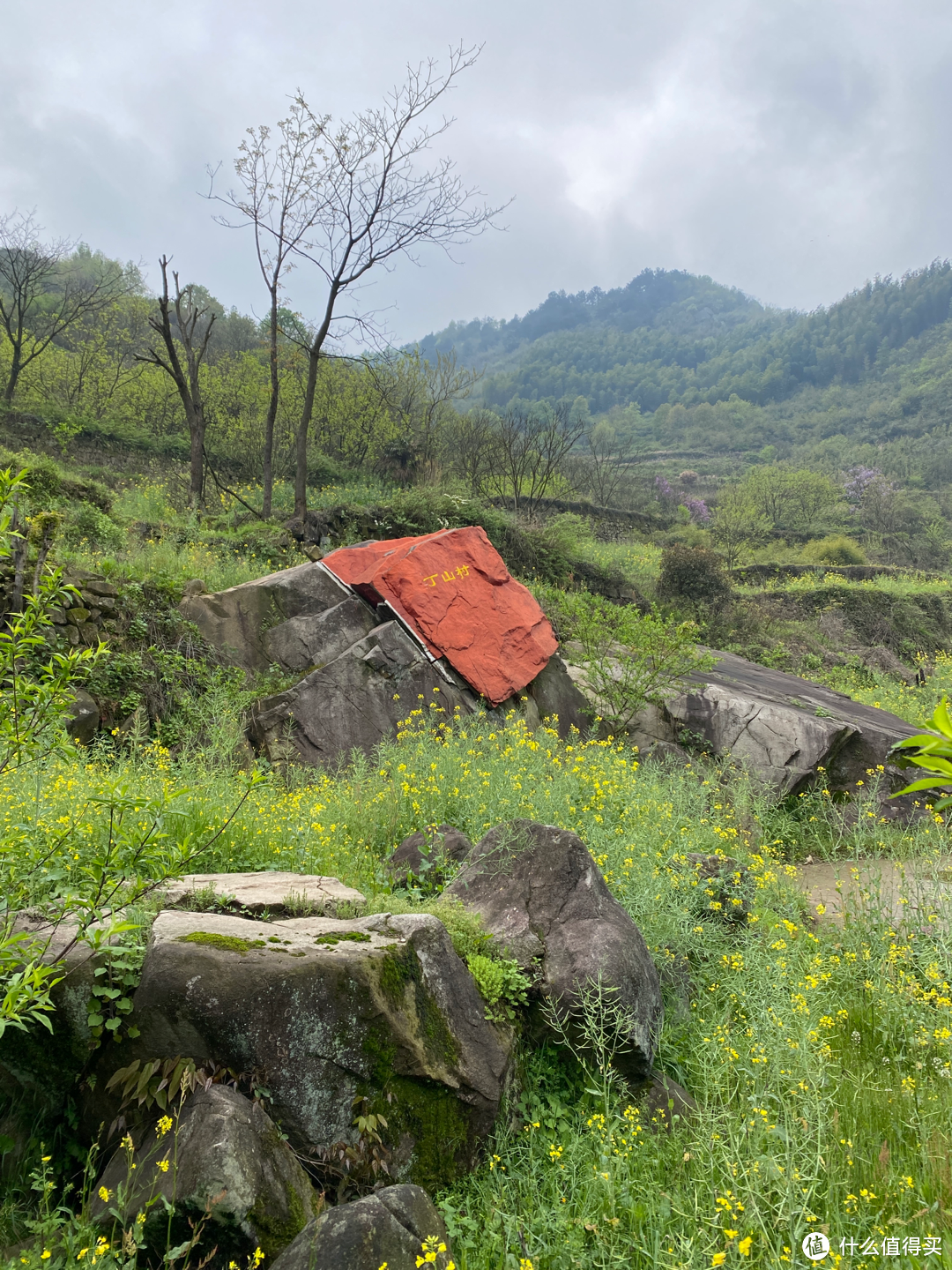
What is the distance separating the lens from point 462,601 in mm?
8688

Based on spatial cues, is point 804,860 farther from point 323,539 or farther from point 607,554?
point 607,554

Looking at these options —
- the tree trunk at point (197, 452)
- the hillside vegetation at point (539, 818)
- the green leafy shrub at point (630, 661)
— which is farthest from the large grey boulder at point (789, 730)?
the tree trunk at point (197, 452)

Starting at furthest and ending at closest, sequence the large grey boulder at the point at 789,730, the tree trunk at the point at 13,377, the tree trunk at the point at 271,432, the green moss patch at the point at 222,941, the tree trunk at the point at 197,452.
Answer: the tree trunk at the point at 13,377 → the tree trunk at the point at 197,452 → the tree trunk at the point at 271,432 → the large grey boulder at the point at 789,730 → the green moss patch at the point at 222,941

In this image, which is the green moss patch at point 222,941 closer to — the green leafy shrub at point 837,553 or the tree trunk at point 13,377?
the tree trunk at point 13,377

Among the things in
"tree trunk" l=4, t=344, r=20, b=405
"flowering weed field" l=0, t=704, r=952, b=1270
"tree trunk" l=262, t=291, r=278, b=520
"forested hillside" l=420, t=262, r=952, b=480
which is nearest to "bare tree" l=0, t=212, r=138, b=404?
"tree trunk" l=4, t=344, r=20, b=405

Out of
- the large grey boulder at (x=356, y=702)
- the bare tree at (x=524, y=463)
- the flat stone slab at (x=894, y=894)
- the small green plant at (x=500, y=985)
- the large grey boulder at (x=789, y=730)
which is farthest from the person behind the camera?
the bare tree at (x=524, y=463)

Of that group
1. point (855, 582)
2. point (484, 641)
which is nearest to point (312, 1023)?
point (484, 641)

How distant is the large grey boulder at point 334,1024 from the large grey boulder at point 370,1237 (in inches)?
12.6

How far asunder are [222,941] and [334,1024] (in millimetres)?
504

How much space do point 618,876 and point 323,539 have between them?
9679 mm

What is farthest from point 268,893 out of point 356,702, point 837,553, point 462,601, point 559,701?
point 837,553

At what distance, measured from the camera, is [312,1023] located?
2.35 meters

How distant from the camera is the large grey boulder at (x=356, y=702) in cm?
707

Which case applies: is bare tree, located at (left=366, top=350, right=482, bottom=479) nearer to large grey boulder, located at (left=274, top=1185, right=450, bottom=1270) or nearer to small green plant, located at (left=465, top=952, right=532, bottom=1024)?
small green plant, located at (left=465, top=952, right=532, bottom=1024)
